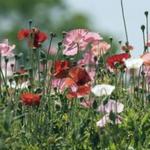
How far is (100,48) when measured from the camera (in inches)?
251

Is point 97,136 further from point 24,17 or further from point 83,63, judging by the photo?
point 24,17

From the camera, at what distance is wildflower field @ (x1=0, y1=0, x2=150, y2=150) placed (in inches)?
201

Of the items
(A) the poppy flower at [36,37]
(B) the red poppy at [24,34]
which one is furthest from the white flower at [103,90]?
(B) the red poppy at [24,34]

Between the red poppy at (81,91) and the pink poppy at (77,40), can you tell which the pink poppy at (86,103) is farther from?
the pink poppy at (77,40)

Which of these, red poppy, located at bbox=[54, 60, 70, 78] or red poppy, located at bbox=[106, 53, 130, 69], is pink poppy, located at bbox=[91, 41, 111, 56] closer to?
red poppy, located at bbox=[106, 53, 130, 69]

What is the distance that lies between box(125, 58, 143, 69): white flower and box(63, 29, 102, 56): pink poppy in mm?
491

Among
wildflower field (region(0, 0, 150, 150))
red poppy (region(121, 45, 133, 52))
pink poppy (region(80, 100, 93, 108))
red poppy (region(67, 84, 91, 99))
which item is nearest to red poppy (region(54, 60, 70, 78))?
wildflower field (region(0, 0, 150, 150))

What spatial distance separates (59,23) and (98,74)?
4095 cm

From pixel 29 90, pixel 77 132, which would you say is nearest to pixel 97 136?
pixel 77 132

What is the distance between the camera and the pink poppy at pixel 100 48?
6.38 metres

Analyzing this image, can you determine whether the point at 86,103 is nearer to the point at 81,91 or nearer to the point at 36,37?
the point at 81,91

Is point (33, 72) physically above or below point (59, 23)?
above

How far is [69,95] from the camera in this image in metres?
5.45

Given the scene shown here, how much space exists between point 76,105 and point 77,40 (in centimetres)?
53
